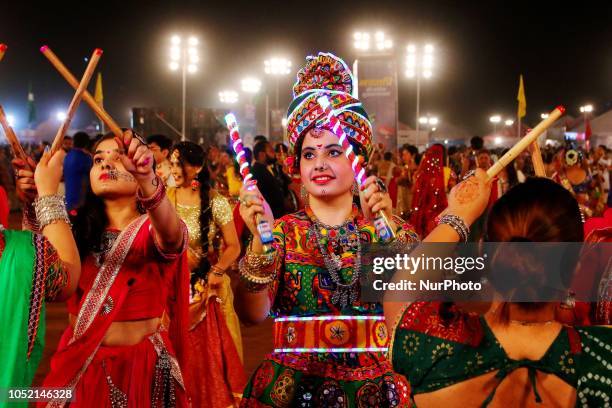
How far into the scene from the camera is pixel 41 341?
3.05 meters

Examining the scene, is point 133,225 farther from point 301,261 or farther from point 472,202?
point 472,202

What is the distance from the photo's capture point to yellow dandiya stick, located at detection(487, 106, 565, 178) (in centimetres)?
241

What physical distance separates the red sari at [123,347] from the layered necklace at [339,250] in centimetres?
81

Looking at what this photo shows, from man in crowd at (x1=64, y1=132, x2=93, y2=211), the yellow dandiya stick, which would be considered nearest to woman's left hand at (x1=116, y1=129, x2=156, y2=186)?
the yellow dandiya stick

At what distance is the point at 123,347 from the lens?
3.66 metres

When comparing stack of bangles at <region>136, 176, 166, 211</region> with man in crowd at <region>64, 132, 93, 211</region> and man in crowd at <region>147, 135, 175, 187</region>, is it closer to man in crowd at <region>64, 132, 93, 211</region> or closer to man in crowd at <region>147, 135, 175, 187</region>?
man in crowd at <region>147, 135, 175, 187</region>

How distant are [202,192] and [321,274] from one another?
298 cm

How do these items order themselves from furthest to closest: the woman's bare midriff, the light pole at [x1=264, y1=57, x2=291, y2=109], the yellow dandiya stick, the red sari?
the light pole at [x1=264, y1=57, x2=291, y2=109] < the woman's bare midriff < the red sari < the yellow dandiya stick

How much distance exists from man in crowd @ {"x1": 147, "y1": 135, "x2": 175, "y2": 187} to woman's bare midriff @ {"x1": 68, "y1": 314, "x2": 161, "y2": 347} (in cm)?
264

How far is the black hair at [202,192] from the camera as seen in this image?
5.75 m

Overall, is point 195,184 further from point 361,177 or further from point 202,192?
point 361,177

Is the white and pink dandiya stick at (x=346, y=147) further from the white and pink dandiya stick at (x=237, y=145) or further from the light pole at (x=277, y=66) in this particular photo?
the light pole at (x=277, y=66)

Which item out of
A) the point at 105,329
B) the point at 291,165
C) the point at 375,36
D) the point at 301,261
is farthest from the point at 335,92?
the point at 375,36

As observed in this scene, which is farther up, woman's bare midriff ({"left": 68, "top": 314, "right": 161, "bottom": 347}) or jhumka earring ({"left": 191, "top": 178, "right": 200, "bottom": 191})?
jhumka earring ({"left": 191, "top": 178, "right": 200, "bottom": 191})
